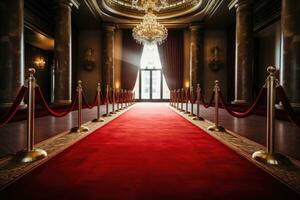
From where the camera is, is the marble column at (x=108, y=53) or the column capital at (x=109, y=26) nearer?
the column capital at (x=109, y=26)

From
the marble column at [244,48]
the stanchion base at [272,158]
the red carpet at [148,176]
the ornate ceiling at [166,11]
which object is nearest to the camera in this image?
the red carpet at [148,176]

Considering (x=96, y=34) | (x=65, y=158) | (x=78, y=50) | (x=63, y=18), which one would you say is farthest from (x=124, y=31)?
(x=65, y=158)

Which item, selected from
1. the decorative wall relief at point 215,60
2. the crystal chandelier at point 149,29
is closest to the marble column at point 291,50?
the crystal chandelier at point 149,29

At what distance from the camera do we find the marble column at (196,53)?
1471 centimetres

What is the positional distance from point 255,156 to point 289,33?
4282 mm

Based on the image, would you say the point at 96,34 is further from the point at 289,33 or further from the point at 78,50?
the point at 289,33

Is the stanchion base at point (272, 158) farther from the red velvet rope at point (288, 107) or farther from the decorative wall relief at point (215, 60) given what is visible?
the decorative wall relief at point (215, 60)

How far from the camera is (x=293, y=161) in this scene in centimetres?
246

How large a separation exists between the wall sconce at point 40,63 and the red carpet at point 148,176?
524 inches

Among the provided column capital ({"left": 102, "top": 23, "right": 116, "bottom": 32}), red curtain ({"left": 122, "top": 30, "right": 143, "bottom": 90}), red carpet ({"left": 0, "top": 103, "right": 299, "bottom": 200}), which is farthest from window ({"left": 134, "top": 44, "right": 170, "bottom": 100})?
red carpet ({"left": 0, "top": 103, "right": 299, "bottom": 200})

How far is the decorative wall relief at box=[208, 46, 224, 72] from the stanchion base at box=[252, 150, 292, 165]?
43.2 ft

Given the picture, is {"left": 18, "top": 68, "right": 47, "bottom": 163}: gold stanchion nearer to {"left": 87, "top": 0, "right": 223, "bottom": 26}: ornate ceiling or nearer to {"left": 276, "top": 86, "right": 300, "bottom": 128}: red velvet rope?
{"left": 276, "top": 86, "right": 300, "bottom": 128}: red velvet rope

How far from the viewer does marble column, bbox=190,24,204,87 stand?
1471 cm

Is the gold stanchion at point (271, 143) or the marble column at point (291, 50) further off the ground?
the marble column at point (291, 50)
